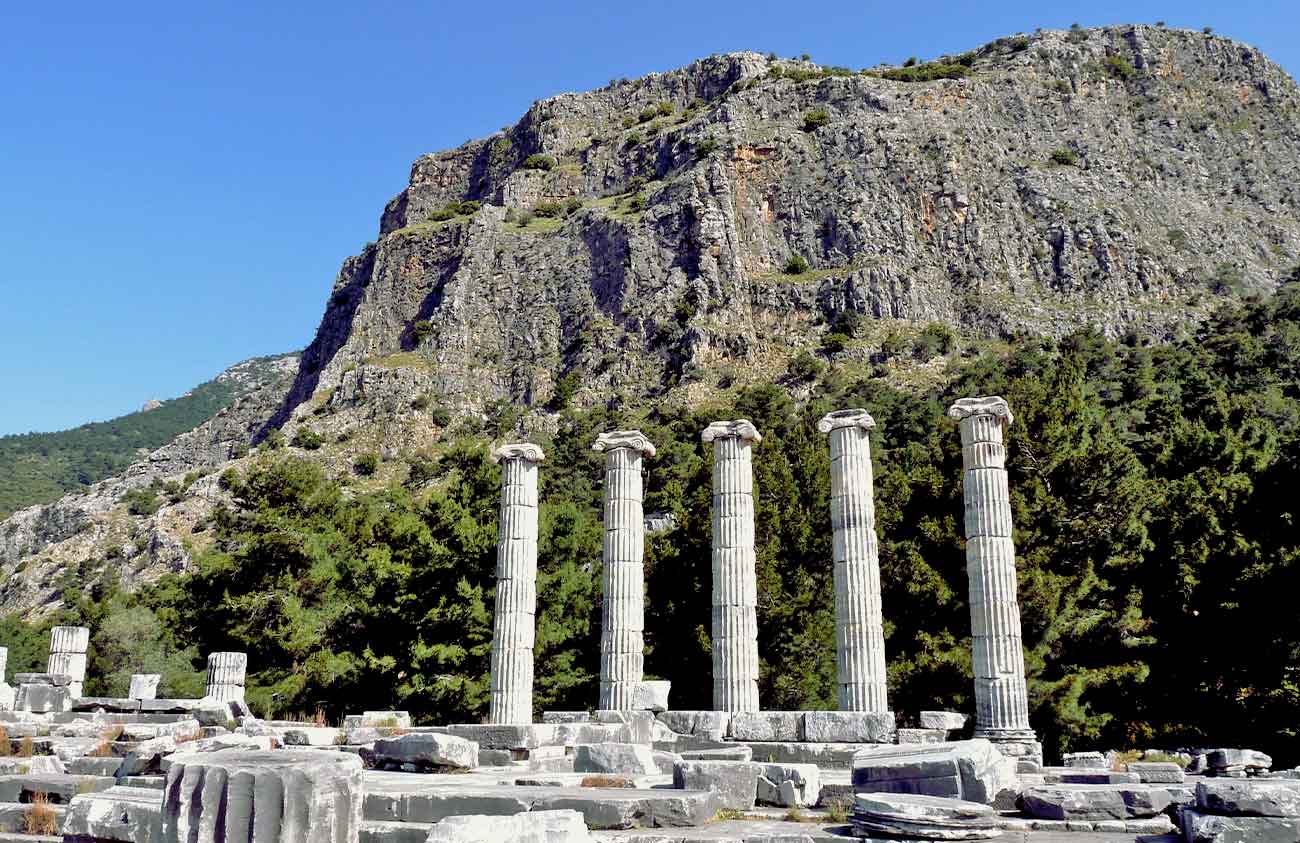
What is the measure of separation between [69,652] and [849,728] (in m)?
30.4

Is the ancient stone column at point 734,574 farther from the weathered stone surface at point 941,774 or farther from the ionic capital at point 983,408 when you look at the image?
the weathered stone surface at point 941,774

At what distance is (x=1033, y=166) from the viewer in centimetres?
11006

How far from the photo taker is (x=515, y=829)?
7.33m

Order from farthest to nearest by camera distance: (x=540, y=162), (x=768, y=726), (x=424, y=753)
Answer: (x=540, y=162)
(x=768, y=726)
(x=424, y=753)

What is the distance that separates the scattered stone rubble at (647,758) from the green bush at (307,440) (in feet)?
205

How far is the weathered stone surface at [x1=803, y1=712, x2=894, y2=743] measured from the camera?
1828 centimetres

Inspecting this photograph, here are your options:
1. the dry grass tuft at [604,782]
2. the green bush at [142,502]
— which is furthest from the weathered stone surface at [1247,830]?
the green bush at [142,502]

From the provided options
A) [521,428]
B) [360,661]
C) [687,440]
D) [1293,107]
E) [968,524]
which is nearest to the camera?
[968,524]

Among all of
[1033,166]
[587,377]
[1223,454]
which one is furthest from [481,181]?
[1223,454]

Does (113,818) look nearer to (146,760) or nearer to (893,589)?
(146,760)

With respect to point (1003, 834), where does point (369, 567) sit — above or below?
above

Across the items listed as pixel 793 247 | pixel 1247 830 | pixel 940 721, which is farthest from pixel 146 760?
pixel 793 247

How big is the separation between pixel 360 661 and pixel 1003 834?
29.0 meters

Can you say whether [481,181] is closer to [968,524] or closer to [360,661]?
[360,661]
